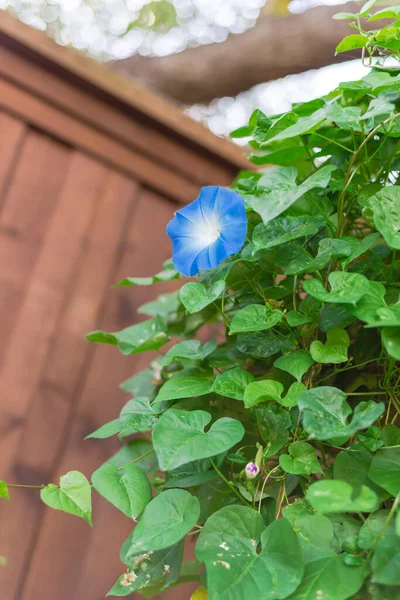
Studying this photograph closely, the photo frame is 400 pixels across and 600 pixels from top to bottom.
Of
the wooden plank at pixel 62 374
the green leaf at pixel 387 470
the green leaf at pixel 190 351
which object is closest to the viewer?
the green leaf at pixel 387 470

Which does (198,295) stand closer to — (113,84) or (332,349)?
(332,349)

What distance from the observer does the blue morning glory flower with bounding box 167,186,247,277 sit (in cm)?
70

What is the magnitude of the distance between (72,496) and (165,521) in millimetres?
113

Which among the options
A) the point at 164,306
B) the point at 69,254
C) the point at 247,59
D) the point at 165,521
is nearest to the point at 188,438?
the point at 165,521

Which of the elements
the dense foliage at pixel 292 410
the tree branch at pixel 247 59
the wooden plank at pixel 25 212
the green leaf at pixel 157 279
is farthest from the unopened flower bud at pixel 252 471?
the tree branch at pixel 247 59

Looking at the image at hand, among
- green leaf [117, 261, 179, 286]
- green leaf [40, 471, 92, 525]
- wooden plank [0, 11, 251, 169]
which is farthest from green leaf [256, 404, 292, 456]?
wooden plank [0, 11, 251, 169]

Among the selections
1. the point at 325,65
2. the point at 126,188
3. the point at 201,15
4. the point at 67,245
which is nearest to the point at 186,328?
the point at 67,245

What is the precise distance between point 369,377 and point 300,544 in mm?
278

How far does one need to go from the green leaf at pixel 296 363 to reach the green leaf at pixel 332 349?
21 mm

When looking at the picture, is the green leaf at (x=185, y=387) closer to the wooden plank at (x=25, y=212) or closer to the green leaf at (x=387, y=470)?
the green leaf at (x=387, y=470)

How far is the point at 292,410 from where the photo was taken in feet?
2.29

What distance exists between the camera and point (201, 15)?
2.74 m

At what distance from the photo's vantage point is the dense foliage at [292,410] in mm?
535

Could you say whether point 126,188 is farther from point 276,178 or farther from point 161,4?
point 161,4
